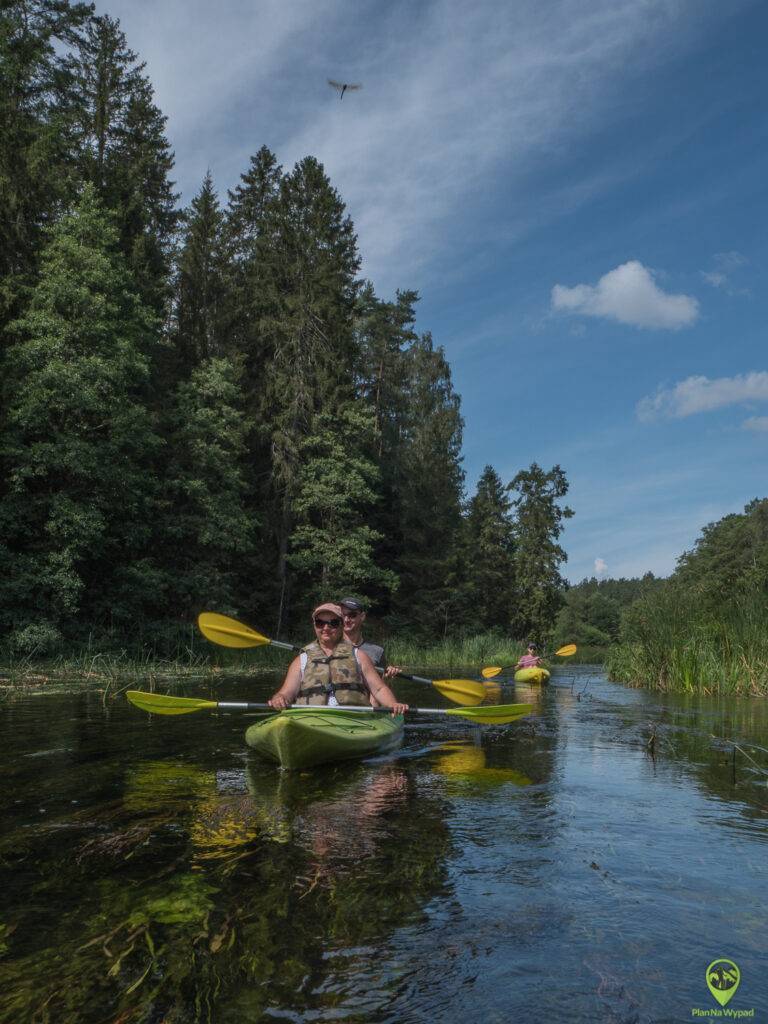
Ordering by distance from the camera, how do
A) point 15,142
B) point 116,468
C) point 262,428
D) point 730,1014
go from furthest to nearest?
point 262,428
point 15,142
point 116,468
point 730,1014

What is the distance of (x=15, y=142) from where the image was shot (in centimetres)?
1992

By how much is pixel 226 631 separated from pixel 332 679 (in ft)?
6.22

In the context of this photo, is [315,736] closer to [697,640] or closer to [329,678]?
[329,678]

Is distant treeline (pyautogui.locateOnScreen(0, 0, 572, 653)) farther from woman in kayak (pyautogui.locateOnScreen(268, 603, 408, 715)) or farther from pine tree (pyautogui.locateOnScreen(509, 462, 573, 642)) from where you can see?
woman in kayak (pyautogui.locateOnScreen(268, 603, 408, 715))

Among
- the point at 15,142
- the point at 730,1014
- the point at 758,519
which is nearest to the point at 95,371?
the point at 15,142

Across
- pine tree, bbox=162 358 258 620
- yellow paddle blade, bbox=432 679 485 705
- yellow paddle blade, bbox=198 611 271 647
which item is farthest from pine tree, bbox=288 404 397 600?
yellow paddle blade, bbox=432 679 485 705

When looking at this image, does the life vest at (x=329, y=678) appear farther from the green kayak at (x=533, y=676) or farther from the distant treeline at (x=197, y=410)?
the distant treeline at (x=197, y=410)

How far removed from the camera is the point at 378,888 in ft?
10.6

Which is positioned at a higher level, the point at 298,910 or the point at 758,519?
the point at 758,519

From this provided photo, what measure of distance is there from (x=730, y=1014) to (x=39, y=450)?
17.0 m

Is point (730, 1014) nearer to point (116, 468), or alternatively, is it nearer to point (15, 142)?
point (116, 468)

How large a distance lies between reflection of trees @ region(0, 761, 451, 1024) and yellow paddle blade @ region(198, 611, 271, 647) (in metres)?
2.76

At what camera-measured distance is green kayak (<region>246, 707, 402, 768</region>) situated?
5.45 m

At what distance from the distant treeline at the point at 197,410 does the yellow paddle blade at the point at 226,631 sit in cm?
981
